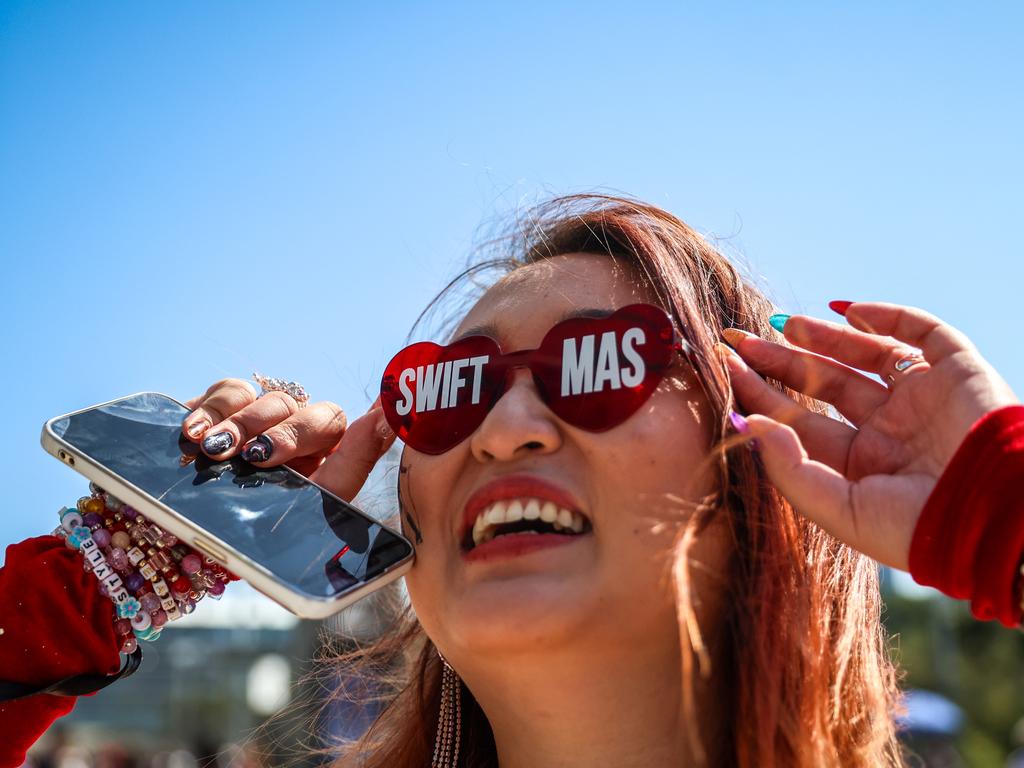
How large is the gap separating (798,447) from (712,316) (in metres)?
0.50

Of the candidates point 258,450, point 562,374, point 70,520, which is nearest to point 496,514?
point 562,374

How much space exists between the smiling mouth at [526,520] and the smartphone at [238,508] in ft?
0.81

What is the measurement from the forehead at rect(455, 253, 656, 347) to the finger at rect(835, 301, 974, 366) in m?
0.50

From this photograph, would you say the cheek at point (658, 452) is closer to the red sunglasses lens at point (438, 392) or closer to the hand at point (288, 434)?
the red sunglasses lens at point (438, 392)

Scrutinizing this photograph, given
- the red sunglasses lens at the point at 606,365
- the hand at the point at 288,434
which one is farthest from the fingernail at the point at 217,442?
the red sunglasses lens at the point at 606,365

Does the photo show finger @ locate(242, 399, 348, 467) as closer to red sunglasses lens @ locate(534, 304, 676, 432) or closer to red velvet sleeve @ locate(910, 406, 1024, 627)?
red sunglasses lens @ locate(534, 304, 676, 432)

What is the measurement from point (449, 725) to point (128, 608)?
91 centimetres

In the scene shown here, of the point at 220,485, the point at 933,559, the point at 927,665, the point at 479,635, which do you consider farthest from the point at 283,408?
the point at 927,665

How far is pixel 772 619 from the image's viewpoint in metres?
2.11

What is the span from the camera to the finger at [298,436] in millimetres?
2533

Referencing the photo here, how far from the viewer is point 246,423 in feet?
8.50

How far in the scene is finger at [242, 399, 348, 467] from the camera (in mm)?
2533

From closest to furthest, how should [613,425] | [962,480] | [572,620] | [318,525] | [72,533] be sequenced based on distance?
[962,480] → [572,620] → [613,425] → [318,525] → [72,533]

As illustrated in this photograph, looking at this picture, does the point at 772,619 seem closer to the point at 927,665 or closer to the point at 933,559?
the point at 933,559
